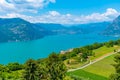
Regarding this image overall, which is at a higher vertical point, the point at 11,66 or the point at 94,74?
the point at 11,66

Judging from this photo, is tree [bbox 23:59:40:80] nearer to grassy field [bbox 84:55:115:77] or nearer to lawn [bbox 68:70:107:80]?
lawn [bbox 68:70:107:80]

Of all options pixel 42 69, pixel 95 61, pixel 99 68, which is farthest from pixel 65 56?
pixel 42 69

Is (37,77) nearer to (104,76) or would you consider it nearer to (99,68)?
(104,76)

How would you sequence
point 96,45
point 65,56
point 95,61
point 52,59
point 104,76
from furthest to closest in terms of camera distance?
point 96,45 < point 65,56 < point 95,61 < point 104,76 < point 52,59

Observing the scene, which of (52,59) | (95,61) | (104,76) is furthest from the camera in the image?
(95,61)

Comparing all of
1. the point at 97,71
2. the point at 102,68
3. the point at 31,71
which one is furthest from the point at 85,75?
the point at 31,71

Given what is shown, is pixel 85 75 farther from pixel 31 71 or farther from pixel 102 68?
pixel 31 71

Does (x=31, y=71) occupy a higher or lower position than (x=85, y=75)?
higher

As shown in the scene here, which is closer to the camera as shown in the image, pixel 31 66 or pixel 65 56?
pixel 31 66

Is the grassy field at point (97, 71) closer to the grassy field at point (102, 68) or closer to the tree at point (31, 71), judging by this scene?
the grassy field at point (102, 68)

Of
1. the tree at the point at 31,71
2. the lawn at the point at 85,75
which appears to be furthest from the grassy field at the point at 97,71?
the tree at the point at 31,71

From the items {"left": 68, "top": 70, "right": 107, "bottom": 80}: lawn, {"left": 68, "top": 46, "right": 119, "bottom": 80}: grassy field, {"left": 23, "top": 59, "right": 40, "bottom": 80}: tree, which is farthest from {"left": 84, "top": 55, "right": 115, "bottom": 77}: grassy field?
{"left": 23, "top": 59, "right": 40, "bottom": 80}: tree
